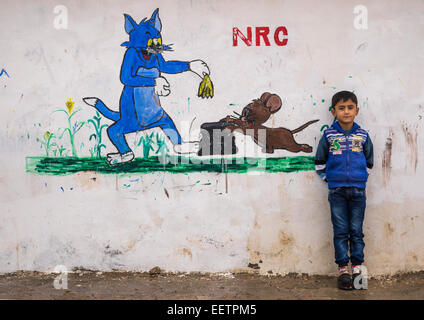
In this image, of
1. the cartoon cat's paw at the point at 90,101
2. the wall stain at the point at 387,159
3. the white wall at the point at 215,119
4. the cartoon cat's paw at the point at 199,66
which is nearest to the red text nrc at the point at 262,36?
the white wall at the point at 215,119

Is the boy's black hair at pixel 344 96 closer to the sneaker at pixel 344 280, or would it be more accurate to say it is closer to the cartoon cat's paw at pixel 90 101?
the sneaker at pixel 344 280

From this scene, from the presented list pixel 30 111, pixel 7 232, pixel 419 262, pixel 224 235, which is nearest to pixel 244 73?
pixel 224 235

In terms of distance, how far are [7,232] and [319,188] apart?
9.92ft

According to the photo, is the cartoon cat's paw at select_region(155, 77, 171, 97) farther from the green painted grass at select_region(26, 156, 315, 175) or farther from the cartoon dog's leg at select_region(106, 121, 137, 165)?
the green painted grass at select_region(26, 156, 315, 175)

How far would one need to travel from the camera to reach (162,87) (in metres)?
4.05

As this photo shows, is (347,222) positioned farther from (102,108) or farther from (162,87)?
(102,108)

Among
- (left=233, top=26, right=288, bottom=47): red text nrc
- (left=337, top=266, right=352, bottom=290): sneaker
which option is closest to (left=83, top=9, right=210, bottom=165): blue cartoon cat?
(left=233, top=26, right=288, bottom=47): red text nrc

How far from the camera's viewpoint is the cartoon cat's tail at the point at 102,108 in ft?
13.3

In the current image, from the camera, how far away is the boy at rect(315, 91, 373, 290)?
3678 millimetres

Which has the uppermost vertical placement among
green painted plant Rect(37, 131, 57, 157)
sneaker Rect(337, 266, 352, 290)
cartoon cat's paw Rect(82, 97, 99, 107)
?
cartoon cat's paw Rect(82, 97, 99, 107)

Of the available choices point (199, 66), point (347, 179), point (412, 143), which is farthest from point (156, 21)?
point (412, 143)

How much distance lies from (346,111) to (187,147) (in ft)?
4.82

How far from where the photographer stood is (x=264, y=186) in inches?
157
